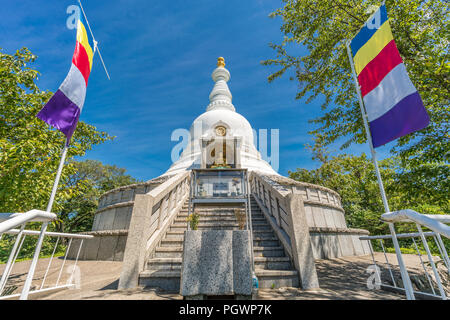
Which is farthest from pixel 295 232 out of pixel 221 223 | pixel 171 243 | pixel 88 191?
pixel 88 191

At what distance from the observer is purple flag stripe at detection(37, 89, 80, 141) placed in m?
3.16

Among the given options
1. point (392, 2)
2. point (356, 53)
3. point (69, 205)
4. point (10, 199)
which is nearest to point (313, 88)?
point (392, 2)

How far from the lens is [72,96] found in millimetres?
3408

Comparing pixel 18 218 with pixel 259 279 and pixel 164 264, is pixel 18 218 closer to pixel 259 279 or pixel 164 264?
pixel 164 264

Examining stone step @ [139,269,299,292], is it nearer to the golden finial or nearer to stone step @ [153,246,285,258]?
stone step @ [153,246,285,258]

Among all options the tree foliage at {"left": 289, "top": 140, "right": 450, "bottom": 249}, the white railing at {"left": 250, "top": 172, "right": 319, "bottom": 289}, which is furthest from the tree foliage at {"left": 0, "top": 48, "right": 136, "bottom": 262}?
the tree foliage at {"left": 289, "top": 140, "right": 450, "bottom": 249}

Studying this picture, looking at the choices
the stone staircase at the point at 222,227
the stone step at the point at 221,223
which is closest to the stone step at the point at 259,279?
the stone staircase at the point at 222,227

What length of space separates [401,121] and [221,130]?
1012cm

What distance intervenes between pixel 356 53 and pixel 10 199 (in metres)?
8.76

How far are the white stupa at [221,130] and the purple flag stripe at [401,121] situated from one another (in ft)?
26.5

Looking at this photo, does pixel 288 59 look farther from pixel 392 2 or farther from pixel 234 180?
pixel 234 180

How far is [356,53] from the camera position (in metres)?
3.66

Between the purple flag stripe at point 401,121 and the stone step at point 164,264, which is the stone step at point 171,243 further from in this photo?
the purple flag stripe at point 401,121

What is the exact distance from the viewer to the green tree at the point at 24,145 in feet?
16.3
